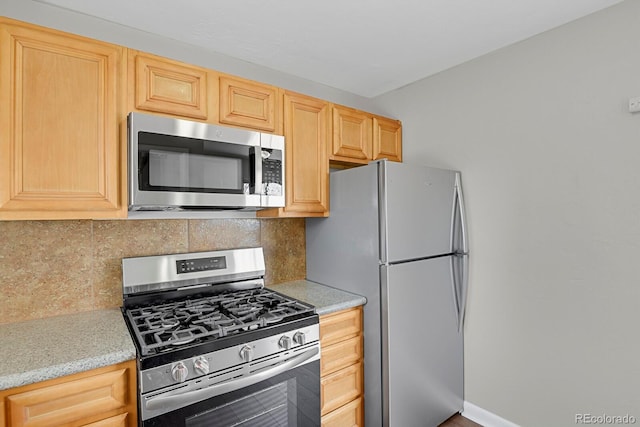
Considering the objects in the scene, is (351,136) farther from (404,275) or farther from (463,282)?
(463,282)

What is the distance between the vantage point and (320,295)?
2.05 m

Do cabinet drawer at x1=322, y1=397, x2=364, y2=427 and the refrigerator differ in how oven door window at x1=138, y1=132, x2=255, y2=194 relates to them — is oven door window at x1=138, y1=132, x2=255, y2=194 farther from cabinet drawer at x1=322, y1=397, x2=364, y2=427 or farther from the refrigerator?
cabinet drawer at x1=322, y1=397, x2=364, y2=427

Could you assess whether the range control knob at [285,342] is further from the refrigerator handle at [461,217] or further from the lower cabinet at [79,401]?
the refrigerator handle at [461,217]

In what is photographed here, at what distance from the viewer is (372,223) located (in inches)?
76.1

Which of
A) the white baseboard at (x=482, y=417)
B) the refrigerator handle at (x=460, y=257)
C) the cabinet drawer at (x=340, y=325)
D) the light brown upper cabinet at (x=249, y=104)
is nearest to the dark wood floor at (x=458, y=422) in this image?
the white baseboard at (x=482, y=417)

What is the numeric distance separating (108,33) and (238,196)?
1120mm

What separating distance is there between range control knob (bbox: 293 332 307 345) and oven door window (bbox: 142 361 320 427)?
13 centimetres

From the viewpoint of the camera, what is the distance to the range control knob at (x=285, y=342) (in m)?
1.54

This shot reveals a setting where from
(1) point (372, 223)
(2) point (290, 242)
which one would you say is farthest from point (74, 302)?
(1) point (372, 223)

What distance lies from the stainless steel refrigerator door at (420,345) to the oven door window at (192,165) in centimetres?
99

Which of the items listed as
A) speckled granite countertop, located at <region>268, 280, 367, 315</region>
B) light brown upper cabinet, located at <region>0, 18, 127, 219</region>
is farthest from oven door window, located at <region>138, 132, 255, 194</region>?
speckled granite countertop, located at <region>268, 280, 367, 315</region>

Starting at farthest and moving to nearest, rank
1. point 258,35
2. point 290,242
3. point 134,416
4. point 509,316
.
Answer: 1. point 290,242
2. point 509,316
3. point 258,35
4. point 134,416

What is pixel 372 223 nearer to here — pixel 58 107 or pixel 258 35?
pixel 258 35

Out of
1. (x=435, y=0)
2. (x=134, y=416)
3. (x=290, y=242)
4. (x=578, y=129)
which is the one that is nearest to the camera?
(x=134, y=416)
